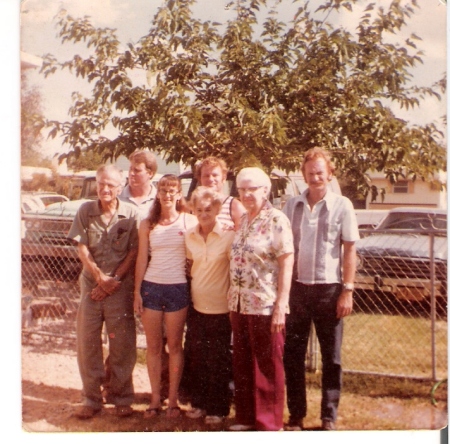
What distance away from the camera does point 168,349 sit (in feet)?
9.28

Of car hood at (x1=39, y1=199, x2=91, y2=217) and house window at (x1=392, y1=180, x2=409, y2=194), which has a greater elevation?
house window at (x1=392, y1=180, x2=409, y2=194)

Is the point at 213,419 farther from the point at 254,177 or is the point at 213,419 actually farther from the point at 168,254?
the point at 254,177

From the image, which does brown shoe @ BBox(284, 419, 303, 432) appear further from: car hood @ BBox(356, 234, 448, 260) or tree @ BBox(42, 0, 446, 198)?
tree @ BBox(42, 0, 446, 198)

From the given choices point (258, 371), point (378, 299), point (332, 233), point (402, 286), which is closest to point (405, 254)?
point (402, 286)

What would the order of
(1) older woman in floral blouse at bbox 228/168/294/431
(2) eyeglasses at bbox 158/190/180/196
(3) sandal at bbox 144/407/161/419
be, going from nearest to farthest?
(1) older woman in floral blouse at bbox 228/168/294/431, (2) eyeglasses at bbox 158/190/180/196, (3) sandal at bbox 144/407/161/419

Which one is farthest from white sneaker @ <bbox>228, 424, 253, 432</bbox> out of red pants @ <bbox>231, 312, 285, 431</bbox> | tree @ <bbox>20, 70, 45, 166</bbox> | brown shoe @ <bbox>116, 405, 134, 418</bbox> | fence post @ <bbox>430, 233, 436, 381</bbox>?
tree @ <bbox>20, 70, 45, 166</bbox>

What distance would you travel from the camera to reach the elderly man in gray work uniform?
281 centimetres

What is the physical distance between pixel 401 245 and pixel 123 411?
179cm

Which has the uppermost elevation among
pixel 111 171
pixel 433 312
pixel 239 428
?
pixel 111 171

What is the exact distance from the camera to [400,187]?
9.24 ft

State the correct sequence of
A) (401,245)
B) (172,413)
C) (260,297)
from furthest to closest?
1. (401,245)
2. (172,413)
3. (260,297)

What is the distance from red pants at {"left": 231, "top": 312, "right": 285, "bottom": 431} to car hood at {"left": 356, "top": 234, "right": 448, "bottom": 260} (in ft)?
2.26

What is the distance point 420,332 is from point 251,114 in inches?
59.0
